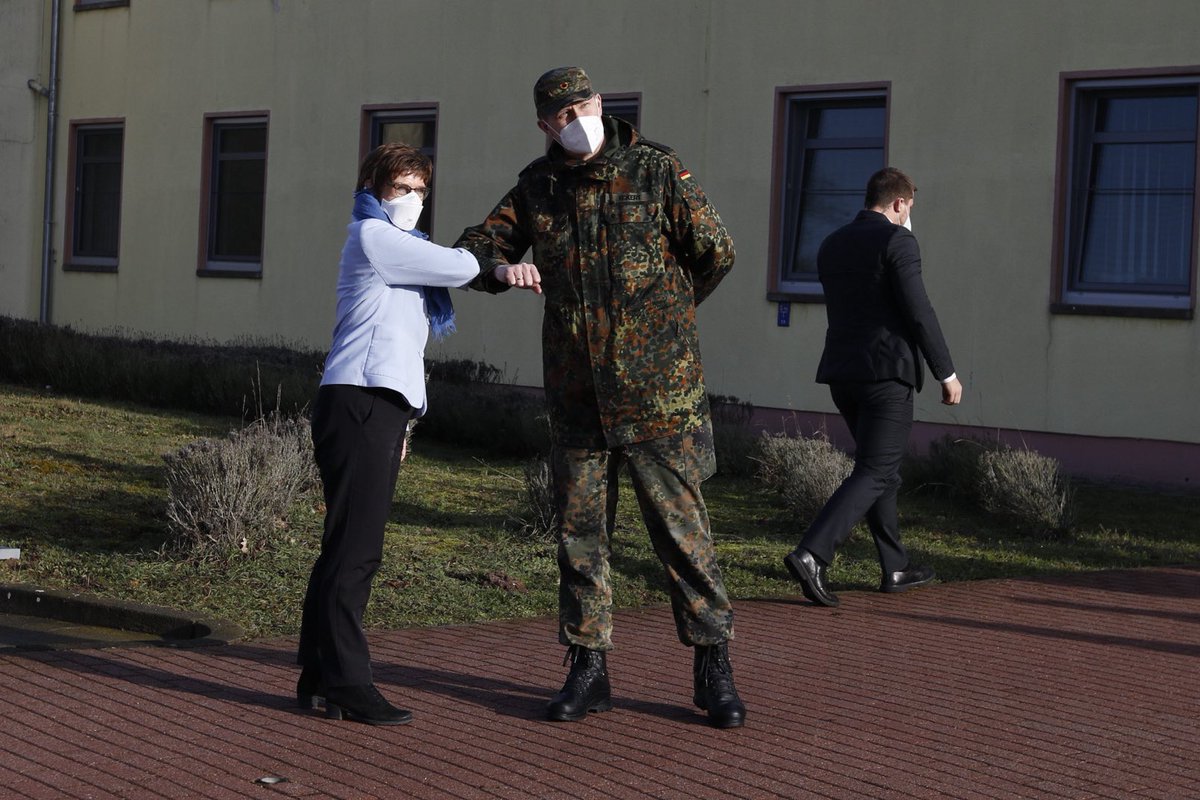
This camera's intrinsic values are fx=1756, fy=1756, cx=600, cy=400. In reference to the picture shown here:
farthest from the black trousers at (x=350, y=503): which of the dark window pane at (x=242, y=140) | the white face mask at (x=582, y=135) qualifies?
the dark window pane at (x=242, y=140)

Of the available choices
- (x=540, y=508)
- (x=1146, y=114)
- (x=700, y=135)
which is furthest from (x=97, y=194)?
(x=540, y=508)

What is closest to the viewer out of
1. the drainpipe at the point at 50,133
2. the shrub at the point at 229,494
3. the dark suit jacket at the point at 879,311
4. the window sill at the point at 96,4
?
the dark suit jacket at the point at 879,311

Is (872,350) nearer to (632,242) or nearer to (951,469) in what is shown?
(632,242)

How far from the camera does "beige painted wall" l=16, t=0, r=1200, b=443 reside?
571 inches

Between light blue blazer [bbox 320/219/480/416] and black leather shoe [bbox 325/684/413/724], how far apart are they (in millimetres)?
895

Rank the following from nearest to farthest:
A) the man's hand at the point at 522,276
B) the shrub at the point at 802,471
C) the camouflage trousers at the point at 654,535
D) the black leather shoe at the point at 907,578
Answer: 1. the man's hand at the point at 522,276
2. the camouflage trousers at the point at 654,535
3. the black leather shoe at the point at 907,578
4. the shrub at the point at 802,471

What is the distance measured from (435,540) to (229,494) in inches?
52.6

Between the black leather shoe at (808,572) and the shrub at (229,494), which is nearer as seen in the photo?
the black leather shoe at (808,572)

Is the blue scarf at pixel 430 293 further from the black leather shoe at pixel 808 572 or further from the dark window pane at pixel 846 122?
the dark window pane at pixel 846 122

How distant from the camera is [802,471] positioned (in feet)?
34.3

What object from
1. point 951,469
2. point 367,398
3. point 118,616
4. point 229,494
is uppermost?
point 367,398

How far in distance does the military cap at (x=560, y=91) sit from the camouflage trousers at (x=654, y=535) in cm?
105

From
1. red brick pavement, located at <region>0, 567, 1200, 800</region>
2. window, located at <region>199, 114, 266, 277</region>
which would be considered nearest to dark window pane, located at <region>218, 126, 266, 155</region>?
window, located at <region>199, 114, 266, 277</region>

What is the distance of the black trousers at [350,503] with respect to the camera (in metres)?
5.33
